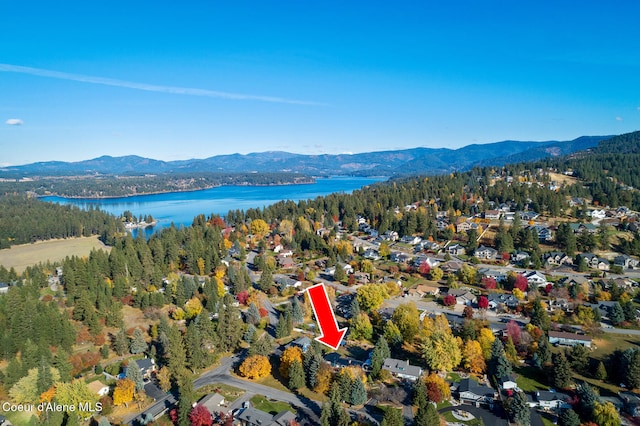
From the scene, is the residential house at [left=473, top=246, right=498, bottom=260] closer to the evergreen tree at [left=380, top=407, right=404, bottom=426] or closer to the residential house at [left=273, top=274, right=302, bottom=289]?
the residential house at [left=273, top=274, right=302, bottom=289]

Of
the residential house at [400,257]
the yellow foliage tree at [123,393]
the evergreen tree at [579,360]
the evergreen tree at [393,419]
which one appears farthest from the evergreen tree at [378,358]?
the residential house at [400,257]

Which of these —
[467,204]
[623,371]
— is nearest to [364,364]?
[623,371]

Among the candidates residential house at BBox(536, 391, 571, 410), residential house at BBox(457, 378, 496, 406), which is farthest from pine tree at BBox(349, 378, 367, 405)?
residential house at BBox(536, 391, 571, 410)

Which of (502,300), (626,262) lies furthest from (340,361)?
(626,262)

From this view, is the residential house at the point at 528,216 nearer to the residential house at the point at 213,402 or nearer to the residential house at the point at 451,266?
the residential house at the point at 451,266

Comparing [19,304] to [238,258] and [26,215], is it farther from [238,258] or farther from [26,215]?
[26,215]

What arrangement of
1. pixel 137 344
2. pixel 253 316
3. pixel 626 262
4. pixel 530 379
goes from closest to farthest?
pixel 530 379 < pixel 137 344 < pixel 253 316 < pixel 626 262

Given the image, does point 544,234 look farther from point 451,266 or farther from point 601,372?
point 601,372
